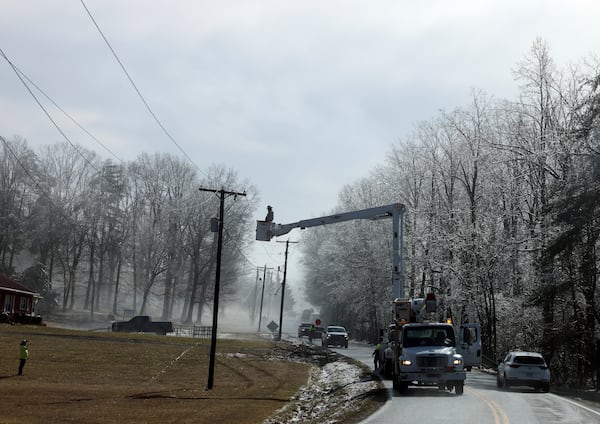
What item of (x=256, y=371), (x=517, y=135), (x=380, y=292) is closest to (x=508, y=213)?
(x=517, y=135)

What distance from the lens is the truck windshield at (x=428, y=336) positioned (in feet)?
86.2

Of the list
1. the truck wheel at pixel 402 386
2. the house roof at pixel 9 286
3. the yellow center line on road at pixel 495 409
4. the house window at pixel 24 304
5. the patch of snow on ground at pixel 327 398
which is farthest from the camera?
the house window at pixel 24 304

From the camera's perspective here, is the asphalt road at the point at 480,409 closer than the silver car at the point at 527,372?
Yes

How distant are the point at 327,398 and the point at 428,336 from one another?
455cm

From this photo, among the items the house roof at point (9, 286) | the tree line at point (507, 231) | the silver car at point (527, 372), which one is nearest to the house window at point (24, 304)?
the house roof at point (9, 286)

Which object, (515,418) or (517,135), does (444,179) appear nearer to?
(517,135)

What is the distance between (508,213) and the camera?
45.2m

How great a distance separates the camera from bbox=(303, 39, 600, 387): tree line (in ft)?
113

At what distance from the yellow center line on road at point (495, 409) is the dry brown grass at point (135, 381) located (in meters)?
7.05

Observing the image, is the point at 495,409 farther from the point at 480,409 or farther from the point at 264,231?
the point at 264,231

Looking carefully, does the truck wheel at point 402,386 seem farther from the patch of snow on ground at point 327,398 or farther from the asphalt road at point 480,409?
the patch of snow on ground at point 327,398

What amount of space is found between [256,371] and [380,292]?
32.7m

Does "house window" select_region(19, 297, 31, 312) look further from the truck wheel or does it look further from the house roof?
the truck wheel

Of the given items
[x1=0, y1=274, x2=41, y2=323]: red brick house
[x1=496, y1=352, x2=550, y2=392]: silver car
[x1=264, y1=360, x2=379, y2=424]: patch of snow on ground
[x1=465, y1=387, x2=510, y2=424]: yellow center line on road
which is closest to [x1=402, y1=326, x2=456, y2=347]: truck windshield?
[x1=465, y1=387, x2=510, y2=424]: yellow center line on road
